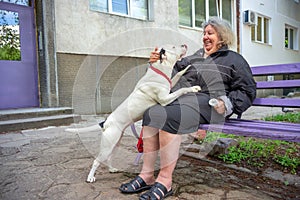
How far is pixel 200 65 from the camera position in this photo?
2.17 m

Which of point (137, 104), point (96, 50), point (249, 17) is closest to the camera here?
point (137, 104)

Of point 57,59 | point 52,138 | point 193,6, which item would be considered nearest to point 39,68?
point 57,59

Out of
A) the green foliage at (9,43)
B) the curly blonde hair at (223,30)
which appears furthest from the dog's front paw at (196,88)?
the green foliage at (9,43)

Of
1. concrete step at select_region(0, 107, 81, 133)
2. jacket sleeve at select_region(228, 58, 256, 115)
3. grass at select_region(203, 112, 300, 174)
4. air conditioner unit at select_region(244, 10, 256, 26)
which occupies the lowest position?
grass at select_region(203, 112, 300, 174)

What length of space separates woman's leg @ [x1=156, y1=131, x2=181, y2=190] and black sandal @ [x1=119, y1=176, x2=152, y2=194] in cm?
17

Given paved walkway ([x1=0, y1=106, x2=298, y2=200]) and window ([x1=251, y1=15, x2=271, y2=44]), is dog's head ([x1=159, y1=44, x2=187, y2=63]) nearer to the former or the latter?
paved walkway ([x1=0, y1=106, x2=298, y2=200])

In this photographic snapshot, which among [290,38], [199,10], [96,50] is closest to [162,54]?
[96,50]

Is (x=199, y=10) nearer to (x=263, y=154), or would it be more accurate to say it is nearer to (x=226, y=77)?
(x=263, y=154)

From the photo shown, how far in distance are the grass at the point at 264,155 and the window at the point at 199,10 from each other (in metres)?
5.48

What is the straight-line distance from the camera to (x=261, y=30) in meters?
10.9

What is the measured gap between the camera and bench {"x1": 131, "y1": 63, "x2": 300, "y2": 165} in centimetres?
157

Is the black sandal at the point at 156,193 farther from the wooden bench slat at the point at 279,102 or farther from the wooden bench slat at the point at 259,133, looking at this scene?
the wooden bench slat at the point at 279,102

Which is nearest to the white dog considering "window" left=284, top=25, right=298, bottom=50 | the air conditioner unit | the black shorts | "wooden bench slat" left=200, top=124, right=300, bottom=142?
the black shorts

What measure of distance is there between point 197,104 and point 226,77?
37cm
